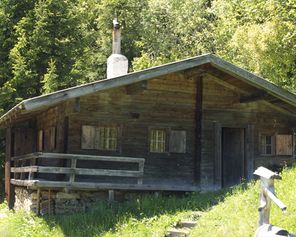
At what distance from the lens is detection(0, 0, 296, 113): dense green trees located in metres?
22.7

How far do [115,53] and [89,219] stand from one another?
898 cm

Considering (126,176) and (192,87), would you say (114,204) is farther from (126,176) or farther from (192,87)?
(192,87)

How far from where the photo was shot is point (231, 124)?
18891 mm

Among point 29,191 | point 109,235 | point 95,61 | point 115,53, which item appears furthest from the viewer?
point 95,61

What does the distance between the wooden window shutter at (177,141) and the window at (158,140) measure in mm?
275

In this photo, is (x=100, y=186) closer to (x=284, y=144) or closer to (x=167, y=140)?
(x=167, y=140)

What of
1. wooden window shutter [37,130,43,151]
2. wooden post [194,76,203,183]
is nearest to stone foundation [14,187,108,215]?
wooden post [194,76,203,183]

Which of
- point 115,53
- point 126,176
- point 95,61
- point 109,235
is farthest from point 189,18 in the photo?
point 109,235

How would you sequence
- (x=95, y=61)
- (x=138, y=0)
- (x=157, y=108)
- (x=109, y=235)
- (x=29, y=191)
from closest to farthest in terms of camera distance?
(x=109, y=235) < (x=29, y=191) < (x=157, y=108) < (x=95, y=61) < (x=138, y=0)

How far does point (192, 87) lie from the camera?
18.4 m

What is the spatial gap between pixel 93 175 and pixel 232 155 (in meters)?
6.06

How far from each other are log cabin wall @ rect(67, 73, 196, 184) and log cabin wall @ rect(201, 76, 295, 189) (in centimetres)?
53

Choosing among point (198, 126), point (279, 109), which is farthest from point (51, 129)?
point (279, 109)

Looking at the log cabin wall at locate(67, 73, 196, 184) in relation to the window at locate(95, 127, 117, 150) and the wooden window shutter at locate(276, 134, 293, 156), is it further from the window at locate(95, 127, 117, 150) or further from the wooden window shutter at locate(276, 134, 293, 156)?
the wooden window shutter at locate(276, 134, 293, 156)
